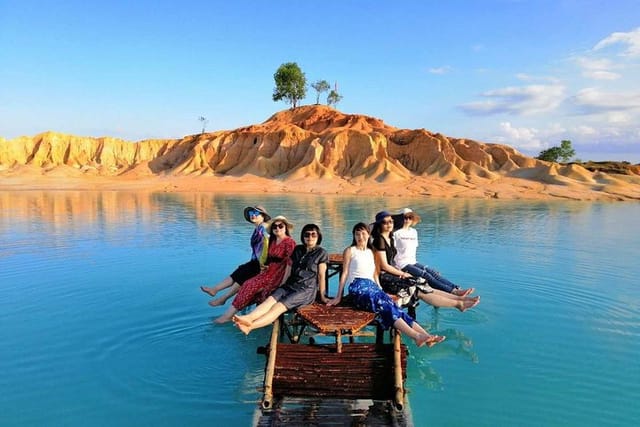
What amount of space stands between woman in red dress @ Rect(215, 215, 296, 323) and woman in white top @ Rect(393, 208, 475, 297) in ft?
6.51

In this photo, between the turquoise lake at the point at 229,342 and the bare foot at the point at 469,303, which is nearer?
the turquoise lake at the point at 229,342

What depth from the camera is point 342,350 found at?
496 centimetres

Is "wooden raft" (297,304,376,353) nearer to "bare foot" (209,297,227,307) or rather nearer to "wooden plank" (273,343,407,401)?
"wooden plank" (273,343,407,401)

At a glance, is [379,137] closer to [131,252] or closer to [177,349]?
[131,252]

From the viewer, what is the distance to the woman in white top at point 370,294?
5321 mm

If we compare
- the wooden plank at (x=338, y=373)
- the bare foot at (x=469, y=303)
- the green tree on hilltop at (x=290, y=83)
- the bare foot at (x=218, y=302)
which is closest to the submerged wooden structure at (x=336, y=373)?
the wooden plank at (x=338, y=373)

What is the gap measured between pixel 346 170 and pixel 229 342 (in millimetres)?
47244

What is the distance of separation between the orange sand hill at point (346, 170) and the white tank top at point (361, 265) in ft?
125

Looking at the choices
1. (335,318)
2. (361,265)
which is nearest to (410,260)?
(361,265)

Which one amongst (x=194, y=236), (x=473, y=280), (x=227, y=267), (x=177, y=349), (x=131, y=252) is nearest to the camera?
(x=177, y=349)

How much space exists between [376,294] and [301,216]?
60.6 feet

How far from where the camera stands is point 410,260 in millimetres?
7777

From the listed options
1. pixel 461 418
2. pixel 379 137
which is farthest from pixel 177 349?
pixel 379 137

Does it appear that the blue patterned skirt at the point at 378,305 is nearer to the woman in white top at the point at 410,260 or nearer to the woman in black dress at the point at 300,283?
the woman in black dress at the point at 300,283
